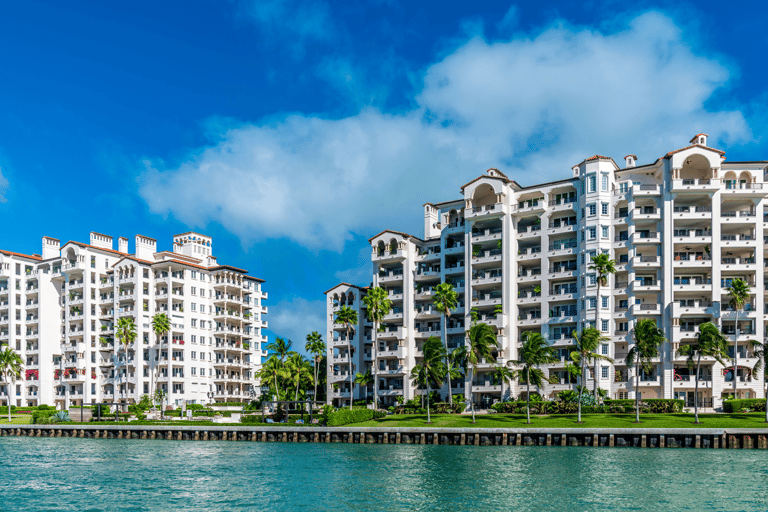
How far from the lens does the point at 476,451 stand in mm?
82375

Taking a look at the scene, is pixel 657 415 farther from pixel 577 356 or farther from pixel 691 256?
pixel 691 256

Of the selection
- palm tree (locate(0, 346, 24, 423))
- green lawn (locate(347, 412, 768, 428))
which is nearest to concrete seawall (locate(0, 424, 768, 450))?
green lawn (locate(347, 412, 768, 428))

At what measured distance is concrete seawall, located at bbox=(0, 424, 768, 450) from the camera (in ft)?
263

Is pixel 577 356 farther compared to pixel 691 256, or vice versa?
pixel 691 256

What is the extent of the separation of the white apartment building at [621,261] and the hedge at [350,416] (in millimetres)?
20715

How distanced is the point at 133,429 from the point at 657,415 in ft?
239

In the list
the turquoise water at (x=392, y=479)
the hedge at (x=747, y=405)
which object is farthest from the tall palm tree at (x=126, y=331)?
the hedge at (x=747, y=405)

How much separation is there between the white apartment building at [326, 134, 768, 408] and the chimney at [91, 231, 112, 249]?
75.4 metres

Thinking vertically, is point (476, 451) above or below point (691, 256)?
below

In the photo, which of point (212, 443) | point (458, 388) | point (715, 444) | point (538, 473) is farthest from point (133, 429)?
point (715, 444)

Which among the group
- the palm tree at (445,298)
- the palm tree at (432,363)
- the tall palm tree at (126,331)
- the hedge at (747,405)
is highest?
the palm tree at (445,298)

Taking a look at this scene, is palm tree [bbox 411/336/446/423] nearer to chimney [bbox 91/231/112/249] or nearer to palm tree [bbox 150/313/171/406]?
palm tree [bbox 150/313/171/406]

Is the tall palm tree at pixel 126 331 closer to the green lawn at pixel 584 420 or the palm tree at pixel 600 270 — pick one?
the green lawn at pixel 584 420

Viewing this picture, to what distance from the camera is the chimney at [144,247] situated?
549 ft
